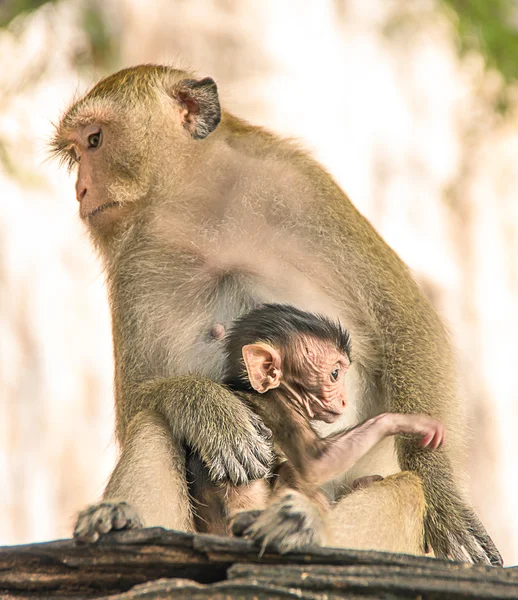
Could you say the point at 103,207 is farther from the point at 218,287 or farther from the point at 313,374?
the point at 313,374

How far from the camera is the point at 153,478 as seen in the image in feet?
11.1

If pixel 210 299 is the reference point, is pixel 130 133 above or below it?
above

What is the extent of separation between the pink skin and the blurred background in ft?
16.8

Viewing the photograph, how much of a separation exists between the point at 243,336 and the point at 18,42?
562 cm

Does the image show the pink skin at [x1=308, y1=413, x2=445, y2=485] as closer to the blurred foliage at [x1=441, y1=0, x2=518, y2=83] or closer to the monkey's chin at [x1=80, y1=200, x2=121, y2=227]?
the monkey's chin at [x1=80, y1=200, x2=121, y2=227]

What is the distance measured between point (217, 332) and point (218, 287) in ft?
0.76

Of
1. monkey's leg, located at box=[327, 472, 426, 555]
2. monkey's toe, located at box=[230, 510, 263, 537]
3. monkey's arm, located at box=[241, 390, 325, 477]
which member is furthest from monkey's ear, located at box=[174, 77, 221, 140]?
monkey's toe, located at box=[230, 510, 263, 537]

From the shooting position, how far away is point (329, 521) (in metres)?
3.09

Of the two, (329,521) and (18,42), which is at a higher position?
(18,42)

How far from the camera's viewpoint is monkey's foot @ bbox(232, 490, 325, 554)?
2691 mm

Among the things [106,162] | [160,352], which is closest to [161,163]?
[106,162]

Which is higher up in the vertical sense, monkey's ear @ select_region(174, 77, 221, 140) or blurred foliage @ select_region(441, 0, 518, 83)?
blurred foliage @ select_region(441, 0, 518, 83)

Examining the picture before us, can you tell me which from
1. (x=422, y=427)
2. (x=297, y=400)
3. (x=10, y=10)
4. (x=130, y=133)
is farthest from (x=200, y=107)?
(x=10, y=10)

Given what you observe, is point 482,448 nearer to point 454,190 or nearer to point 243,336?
point 454,190
